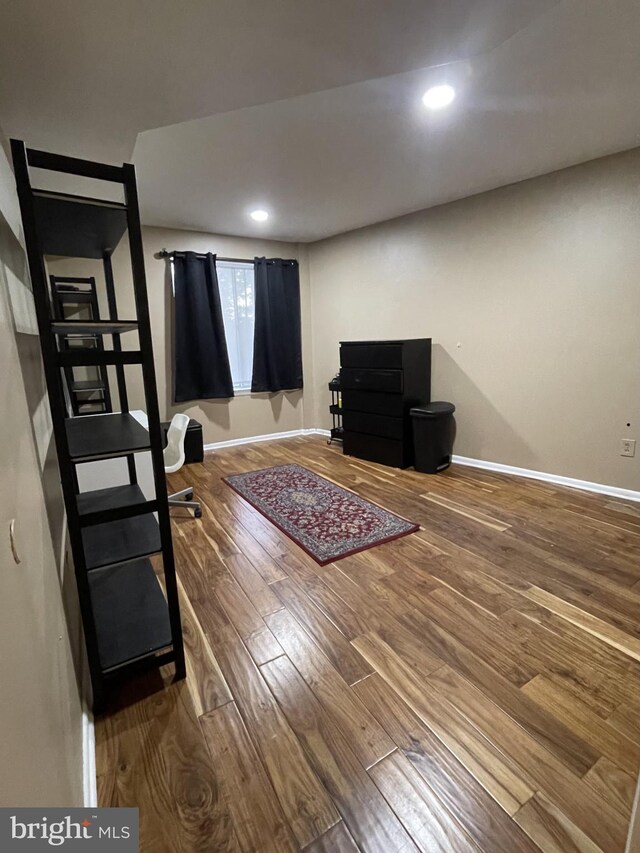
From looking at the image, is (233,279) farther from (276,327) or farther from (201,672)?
(201,672)

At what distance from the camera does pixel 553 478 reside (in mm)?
3295

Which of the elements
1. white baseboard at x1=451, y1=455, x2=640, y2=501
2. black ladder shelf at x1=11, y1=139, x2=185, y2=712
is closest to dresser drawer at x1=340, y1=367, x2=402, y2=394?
white baseboard at x1=451, y1=455, x2=640, y2=501

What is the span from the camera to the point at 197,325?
4363 millimetres

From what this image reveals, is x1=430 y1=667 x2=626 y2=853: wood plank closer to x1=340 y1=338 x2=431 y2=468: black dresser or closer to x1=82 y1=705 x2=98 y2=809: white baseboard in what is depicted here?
x1=82 y1=705 x2=98 y2=809: white baseboard

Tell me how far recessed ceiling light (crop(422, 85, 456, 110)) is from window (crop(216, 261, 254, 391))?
10.1ft

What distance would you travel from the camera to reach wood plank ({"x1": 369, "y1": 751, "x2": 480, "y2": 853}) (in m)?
0.97

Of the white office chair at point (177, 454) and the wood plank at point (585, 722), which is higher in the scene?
the white office chair at point (177, 454)

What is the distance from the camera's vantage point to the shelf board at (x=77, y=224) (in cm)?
116

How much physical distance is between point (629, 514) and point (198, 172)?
387 cm

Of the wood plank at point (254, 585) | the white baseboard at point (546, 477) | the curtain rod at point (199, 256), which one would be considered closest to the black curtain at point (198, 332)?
the curtain rod at point (199, 256)

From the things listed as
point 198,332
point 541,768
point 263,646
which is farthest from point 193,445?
point 541,768

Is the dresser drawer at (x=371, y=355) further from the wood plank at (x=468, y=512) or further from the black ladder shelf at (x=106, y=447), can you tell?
the black ladder shelf at (x=106, y=447)

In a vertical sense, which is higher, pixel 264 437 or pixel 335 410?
pixel 335 410

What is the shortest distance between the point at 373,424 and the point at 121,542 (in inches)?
116
